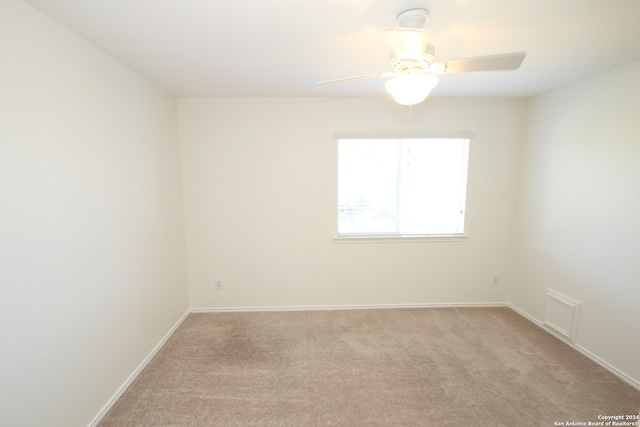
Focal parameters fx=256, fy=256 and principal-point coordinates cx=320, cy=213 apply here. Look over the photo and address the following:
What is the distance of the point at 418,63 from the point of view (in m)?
1.35

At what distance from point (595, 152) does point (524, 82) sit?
852 mm

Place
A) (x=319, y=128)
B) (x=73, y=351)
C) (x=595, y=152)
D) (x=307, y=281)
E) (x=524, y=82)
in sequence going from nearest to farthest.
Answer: (x=73, y=351) < (x=595, y=152) < (x=524, y=82) < (x=319, y=128) < (x=307, y=281)

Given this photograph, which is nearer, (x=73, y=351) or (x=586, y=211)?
(x=73, y=351)

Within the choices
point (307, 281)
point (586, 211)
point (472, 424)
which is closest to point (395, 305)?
point (307, 281)

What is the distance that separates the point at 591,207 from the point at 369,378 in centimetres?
240

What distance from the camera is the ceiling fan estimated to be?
131 centimetres

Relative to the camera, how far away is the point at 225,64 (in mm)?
1952

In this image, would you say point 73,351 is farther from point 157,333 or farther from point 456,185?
point 456,185

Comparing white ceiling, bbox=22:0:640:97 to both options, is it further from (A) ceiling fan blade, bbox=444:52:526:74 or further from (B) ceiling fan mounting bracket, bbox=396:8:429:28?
(A) ceiling fan blade, bbox=444:52:526:74

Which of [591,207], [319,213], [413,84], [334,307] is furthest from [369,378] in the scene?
[591,207]

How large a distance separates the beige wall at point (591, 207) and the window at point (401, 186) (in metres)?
0.74

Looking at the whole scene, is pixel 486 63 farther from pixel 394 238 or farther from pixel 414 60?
pixel 394 238

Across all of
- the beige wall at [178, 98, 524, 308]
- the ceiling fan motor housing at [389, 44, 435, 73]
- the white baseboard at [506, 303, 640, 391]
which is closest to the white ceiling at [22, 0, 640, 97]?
the ceiling fan motor housing at [389, 44, 435, 73]

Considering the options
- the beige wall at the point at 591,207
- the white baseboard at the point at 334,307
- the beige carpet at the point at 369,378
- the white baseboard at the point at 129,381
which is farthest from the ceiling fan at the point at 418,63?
the white baseboard at the point at 129,381
